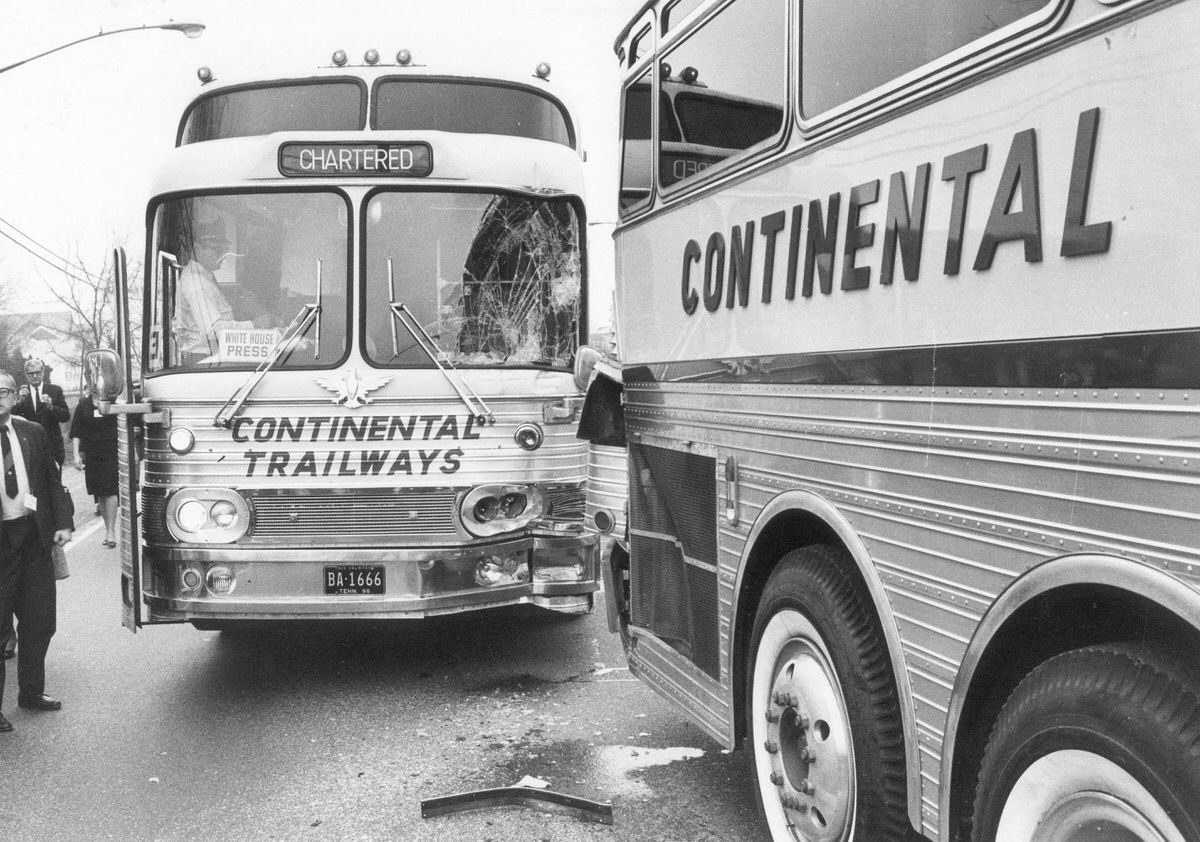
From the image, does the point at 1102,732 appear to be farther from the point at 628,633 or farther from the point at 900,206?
the point at 628,633

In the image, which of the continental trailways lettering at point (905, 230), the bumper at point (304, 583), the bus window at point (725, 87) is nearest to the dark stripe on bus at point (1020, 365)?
the continental trailways lettering at point (905, 230)

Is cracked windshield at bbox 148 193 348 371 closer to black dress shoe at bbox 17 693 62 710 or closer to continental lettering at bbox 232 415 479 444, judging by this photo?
continental lettering at bbox 232 415 479 444

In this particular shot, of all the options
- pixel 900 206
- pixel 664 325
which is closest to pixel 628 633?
pixel 664 325

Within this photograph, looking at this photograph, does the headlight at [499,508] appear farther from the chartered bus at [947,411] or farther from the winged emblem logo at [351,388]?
the chartered bus at [947,411]

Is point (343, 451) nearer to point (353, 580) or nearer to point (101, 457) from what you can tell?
point (353, 580)

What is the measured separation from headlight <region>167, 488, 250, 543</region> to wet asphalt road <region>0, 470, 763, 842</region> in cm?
93

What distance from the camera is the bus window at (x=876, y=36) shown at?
253cm

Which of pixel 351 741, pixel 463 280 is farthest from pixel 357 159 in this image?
pixel 351 741

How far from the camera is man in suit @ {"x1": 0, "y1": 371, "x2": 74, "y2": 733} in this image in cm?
598

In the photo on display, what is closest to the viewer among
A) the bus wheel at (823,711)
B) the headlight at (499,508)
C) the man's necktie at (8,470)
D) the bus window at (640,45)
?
the bus wheel at (823,711)

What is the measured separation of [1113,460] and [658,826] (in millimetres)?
2792

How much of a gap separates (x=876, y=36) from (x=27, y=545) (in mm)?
5151

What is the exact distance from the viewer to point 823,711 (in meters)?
3.45

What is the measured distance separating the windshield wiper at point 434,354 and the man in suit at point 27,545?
201 centimetres
